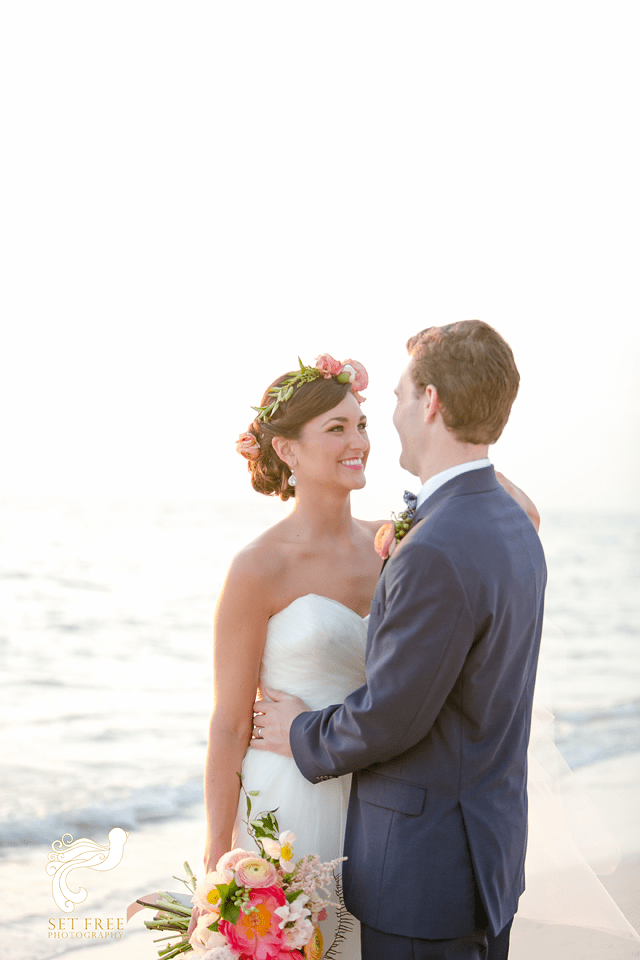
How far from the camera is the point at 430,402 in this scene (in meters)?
2.09

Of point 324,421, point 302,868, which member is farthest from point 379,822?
point 324,421

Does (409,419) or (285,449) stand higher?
(409,419)

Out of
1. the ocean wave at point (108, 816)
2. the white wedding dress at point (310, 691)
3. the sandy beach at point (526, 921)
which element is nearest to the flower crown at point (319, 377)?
the white wedding dress at point (310, 691)

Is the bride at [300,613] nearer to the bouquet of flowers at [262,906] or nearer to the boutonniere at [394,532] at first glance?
the bouquet of flowers at [262,906]

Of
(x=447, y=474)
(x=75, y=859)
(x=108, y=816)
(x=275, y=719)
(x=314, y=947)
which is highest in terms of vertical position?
(x=447, y=474)

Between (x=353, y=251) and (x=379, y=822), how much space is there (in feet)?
66.4

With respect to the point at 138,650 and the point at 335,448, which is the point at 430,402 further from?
the point at 138,650

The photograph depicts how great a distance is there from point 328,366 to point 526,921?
11.2 feet

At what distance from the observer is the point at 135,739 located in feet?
38.1

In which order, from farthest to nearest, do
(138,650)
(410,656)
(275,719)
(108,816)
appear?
(138,650)
(108,816)
(275,719)
(410,656)

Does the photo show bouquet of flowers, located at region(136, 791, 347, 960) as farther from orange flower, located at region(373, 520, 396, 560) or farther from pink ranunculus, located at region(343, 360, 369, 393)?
pink ranunculus, located at region(343, 360, 369, 393)

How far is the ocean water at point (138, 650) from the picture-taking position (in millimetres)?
9508

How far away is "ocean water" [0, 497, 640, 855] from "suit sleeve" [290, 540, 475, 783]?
2.14 m

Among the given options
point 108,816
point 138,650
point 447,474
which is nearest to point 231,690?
point 447,474
